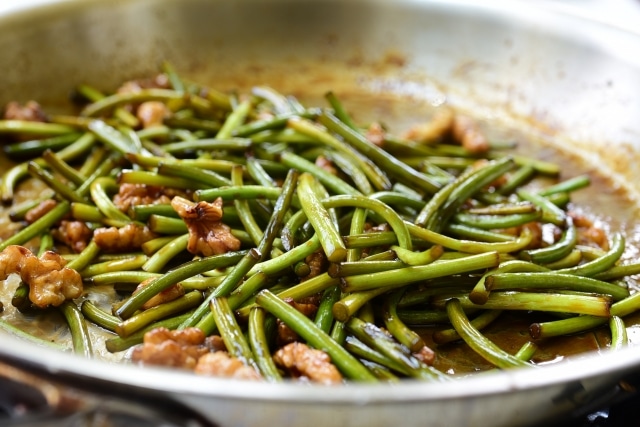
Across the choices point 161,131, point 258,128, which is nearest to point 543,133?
point 258,128

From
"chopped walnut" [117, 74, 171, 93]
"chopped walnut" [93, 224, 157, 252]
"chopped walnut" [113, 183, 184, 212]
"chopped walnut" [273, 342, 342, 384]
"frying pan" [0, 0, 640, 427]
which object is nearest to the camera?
"chopped walnut" [273, 342, 342, 384]

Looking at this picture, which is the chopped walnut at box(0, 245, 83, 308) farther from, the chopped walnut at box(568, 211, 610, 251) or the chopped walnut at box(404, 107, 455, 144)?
the chopped walnut at box(568, 211, 610, 251)

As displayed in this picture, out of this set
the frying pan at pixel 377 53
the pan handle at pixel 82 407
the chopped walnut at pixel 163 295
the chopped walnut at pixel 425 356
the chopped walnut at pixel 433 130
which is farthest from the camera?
the frying pan at pixel 377 53

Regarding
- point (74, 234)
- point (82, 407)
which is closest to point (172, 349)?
point (82, 407)

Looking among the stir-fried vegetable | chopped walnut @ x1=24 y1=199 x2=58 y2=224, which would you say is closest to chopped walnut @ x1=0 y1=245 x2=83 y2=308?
the stir-fried vegetable

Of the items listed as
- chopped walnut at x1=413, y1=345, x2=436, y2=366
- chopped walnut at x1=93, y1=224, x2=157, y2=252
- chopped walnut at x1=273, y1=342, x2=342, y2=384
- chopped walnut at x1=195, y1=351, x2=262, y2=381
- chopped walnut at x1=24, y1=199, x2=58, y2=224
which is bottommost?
chopped walnut at x1=413, y1=345, x2=436, y2=366

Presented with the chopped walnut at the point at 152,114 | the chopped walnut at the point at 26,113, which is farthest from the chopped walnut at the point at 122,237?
the chopped walnut at the point at 26,113

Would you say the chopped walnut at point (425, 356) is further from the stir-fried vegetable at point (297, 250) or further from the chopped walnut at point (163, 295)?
the chopped walnut at point (163, 295)
